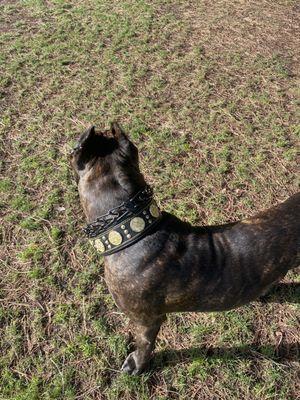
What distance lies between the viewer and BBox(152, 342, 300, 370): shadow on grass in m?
3.68

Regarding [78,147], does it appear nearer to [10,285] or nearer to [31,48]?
[10,285]

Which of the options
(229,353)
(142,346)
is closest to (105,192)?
(142,346)

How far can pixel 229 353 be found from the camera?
12.3 feet

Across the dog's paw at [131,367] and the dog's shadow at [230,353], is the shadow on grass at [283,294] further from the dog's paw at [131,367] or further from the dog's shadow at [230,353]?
the dog's paw at [131,367]

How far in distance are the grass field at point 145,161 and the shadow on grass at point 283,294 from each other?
0.01 m

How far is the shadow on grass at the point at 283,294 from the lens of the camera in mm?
4055

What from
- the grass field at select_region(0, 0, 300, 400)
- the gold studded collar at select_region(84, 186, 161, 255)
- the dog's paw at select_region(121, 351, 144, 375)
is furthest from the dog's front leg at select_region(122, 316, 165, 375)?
the gold studded collar at select_region(84, 186, 161, 255)

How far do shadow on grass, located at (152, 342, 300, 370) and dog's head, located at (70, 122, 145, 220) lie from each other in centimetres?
160

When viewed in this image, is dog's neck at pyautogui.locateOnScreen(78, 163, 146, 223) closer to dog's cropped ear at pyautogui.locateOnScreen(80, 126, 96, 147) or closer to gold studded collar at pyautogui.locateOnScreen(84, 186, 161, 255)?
gold studded collar at pyautogui.locateOnScreen(84, 186, 161, 255)

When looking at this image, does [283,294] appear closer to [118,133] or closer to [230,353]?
[230,353]

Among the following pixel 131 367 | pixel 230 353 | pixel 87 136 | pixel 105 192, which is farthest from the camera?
pixel 230 353

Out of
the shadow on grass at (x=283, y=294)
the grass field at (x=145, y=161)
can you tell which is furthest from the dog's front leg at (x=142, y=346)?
the shadow on grass at (x=283, y=294)

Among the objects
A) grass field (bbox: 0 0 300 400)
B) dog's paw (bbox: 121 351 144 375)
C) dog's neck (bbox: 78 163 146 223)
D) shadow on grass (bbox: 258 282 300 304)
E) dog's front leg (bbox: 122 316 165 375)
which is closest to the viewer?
dog's neck (bbox: 78 163 146 223)

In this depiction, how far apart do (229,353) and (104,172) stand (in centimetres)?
204
